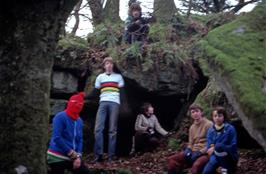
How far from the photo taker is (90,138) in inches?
513

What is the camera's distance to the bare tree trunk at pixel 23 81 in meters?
4.95

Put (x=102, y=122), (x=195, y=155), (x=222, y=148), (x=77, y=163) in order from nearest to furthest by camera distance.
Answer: (x=77, y=163)
(x=222, y=148)
(x=195, y=155)
(x=102, y=122)

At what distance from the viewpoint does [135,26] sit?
12.6m

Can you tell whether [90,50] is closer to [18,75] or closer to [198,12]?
[198,12]

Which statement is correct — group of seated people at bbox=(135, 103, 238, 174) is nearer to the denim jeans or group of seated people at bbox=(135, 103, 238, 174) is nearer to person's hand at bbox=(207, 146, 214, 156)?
person's hand at bbox=(207, 146, 214, 156)

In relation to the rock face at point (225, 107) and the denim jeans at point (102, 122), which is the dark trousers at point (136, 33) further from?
the denim jeans at point (102, 122)

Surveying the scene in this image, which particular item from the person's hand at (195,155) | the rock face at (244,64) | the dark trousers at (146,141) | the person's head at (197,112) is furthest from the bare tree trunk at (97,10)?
the person's hand at (195,155)

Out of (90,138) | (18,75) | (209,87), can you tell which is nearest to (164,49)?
(209,87)

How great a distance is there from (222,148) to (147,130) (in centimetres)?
356

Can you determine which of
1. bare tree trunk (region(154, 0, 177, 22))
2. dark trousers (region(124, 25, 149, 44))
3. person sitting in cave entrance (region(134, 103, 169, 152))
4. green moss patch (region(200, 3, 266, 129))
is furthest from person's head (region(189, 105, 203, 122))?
bare tree trunk (region(154, 0, 177, 22))

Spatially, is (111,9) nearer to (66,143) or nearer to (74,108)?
(74,108)

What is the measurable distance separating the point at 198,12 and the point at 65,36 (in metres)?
3.93

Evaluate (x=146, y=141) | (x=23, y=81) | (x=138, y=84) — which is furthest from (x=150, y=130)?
(x=23, y=81)

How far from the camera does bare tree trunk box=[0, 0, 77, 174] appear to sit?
16.3 ft
